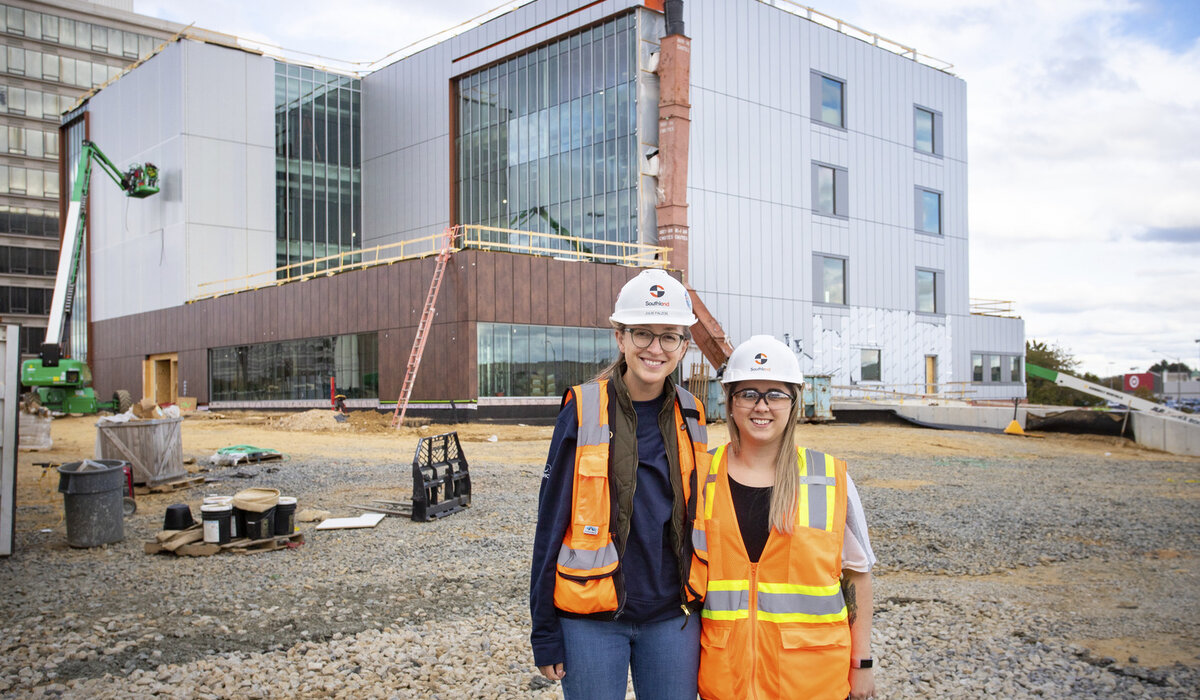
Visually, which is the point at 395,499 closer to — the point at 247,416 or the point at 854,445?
the point at 854,445

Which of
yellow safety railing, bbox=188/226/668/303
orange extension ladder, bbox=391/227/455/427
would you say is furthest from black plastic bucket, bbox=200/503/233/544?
orange extension ladder, bbox=391/227/455/427

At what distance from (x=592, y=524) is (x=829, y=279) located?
124 feet

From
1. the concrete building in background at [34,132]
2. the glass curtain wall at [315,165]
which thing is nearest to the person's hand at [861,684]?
the glass curtain wall at [315,165]

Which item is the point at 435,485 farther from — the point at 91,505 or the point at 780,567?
the point at 780,567

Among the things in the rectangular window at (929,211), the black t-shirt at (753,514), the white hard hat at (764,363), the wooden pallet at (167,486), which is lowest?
the wooden pallet at (167,486)

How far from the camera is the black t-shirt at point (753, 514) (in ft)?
9.62

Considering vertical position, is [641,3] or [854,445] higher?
[641,3]

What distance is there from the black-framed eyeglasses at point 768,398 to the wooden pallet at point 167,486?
12.0m

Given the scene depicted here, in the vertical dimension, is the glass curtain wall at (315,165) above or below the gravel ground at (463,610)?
above

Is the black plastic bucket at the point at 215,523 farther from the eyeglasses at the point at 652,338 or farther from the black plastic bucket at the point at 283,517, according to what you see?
the eyeglasses at the point at 652,338

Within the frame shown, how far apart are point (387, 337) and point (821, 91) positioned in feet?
73.2

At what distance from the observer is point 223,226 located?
1657 inches

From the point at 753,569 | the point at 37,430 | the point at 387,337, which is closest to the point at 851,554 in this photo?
the point at 753,569

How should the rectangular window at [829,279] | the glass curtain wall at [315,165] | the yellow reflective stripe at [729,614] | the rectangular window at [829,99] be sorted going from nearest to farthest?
the yellow reflective stripe at [729,614] → the rectangular window at [829,279] → the rectangular window at [829,99] → the glass curtain wall at [315,165]
